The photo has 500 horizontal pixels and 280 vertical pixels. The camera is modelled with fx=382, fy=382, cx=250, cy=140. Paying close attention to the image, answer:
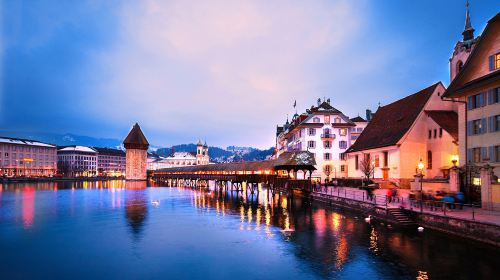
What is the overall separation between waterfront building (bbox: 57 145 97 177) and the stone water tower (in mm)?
59044

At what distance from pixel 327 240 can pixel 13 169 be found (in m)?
154

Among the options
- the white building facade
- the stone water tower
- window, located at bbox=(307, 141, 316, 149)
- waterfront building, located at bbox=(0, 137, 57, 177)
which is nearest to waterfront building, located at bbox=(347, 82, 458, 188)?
the white building facade

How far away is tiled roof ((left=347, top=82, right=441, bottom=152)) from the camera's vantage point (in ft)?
152

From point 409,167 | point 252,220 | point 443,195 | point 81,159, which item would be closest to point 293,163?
point 409,167

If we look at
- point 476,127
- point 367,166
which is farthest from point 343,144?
point 476,127

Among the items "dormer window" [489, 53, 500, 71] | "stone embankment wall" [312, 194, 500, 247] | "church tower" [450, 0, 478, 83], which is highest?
"church tower" [450, 0, 478, 83]

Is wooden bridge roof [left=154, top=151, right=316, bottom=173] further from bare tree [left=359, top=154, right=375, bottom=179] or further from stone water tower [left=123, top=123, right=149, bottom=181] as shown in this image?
stone water tower [left=123, top=123, right=149, bottom=181]

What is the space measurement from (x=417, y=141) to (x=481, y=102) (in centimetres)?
1591

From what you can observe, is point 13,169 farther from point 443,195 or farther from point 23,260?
point 443,195

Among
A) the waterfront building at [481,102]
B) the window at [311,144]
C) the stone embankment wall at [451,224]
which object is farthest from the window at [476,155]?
the window at [311,144]

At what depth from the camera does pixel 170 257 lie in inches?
829

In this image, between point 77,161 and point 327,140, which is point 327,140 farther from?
point 77,161

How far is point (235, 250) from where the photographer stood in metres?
22.6

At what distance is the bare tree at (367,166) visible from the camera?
5037 cm
